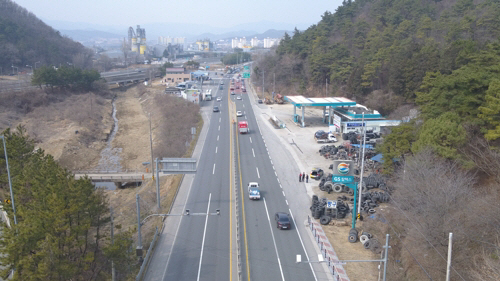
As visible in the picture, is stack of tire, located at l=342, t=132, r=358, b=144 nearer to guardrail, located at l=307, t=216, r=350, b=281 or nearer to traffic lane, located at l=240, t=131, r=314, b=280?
traffic lane, located at l=240, t=131, r=314, b=280

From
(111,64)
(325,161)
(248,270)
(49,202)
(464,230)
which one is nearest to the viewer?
(49,202)

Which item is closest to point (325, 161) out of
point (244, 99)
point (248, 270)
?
point (248, 270)

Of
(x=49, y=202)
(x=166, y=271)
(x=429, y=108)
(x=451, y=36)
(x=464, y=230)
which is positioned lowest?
(x=166, y=271)

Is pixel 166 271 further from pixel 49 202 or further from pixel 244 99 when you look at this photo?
pixel 244 99

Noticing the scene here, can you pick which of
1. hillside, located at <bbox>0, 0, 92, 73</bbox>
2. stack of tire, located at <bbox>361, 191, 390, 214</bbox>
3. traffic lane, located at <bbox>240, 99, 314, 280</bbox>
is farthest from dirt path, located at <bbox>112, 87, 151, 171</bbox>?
hillside, located at <bbox>0, 0, 92, 73</bbox>

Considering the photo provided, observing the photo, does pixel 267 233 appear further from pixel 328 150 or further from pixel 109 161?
pixel 109 161

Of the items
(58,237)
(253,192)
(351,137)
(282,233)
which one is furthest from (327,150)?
(58,237)
